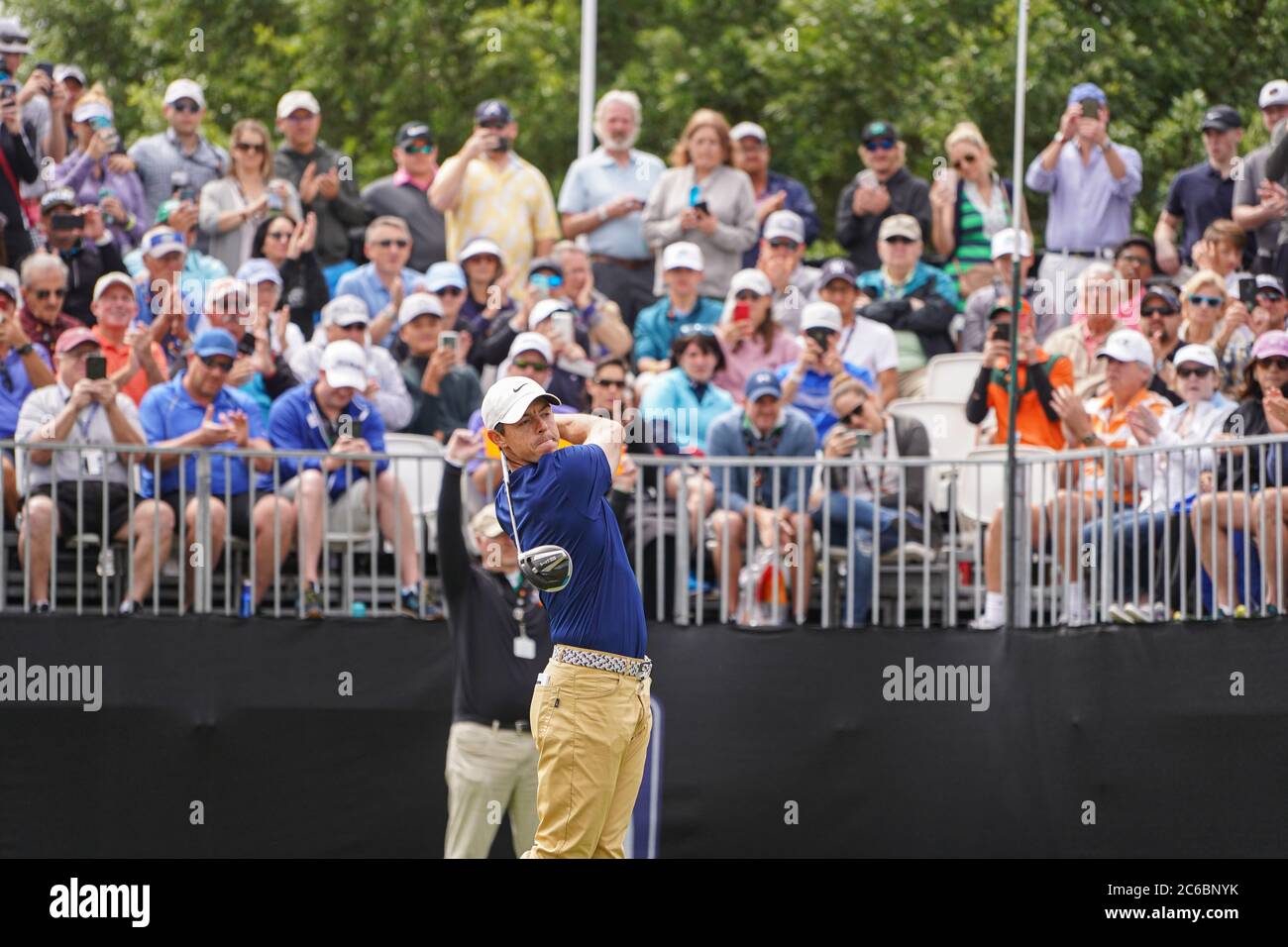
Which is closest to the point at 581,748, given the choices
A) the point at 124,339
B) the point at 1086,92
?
the point at 124,339

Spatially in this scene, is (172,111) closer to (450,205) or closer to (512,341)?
(450,205)

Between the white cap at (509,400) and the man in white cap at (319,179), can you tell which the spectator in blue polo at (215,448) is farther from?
the white cap at (509,400)

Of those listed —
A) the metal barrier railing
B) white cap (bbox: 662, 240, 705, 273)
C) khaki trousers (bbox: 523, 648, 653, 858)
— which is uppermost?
white cap (bbox: 662, 240, 705, 273)

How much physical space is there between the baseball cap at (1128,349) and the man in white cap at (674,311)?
2.99m

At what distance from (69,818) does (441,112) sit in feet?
48.8

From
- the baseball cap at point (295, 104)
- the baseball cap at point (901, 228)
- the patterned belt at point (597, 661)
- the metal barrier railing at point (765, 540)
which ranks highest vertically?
the baseball cap at point (295, 104)

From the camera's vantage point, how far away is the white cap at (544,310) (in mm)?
14477

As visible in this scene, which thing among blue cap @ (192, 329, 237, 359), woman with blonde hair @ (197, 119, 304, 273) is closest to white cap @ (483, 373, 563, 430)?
blue cap @ (192, 329, 237, 359)

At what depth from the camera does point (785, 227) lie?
15945 mm

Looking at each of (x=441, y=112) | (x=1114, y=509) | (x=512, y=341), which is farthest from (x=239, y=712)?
(x=441, y=112)

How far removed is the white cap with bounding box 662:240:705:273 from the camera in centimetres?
1538

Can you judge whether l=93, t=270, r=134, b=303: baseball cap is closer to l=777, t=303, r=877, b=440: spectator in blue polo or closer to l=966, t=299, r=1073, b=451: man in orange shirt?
l=777, t=303, r=877, b=440: spectator in blue polo

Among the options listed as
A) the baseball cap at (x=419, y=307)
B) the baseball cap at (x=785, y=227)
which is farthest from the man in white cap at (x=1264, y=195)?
the baseball cap at (x=419, y=307)

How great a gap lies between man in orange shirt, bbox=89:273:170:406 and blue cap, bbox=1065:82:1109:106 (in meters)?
5.82
